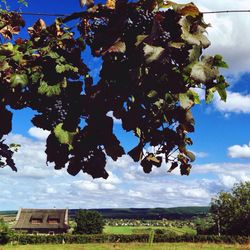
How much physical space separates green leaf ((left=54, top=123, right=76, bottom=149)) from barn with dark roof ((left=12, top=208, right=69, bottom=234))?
10334cm

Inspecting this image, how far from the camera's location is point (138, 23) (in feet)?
8.50

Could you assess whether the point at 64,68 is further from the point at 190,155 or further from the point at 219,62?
the point at 190,155

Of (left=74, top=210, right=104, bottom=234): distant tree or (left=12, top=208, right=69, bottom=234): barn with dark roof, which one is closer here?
(left=74, top=210, right=104, bottom=234): distant tree

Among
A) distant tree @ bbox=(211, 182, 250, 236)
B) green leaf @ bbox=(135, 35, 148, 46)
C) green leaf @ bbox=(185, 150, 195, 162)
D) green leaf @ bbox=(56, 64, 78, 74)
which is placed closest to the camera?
green leaf @ bbox=(135, 35, 148, 46)

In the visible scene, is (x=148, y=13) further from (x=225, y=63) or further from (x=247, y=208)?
(x=247, y=208)

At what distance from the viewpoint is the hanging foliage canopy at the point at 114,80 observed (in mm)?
2424

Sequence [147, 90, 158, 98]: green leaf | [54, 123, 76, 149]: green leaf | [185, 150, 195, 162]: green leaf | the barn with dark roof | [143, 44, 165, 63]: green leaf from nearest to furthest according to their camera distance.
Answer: [143, 44, 165, 63]: green leaf
[147, 90, 158, 98]: green leaf
[54, 123, 76, 149]: green leaf
[185, 150, 195, 162]: green leaf
the barn with dark roof

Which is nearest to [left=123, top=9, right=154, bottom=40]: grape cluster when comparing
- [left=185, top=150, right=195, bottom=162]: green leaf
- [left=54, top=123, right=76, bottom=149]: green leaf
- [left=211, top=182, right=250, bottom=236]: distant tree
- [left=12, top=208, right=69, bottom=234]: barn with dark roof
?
[left=54, top=123, right=76, bottom=149]: green leaf

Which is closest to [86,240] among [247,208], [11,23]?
[247,208]

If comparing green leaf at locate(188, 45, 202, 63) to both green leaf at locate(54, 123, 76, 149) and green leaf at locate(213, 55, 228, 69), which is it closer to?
green leaf at locate(213, 55, 228, 69)

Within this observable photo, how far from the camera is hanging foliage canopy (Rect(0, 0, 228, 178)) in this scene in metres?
2.42

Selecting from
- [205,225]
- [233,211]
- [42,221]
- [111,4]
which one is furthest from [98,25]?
[205,225]

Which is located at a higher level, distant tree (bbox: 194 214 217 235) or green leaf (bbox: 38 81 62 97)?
green leaf (bbox: 38 81 62 97)

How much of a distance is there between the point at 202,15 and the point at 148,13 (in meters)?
0.35
